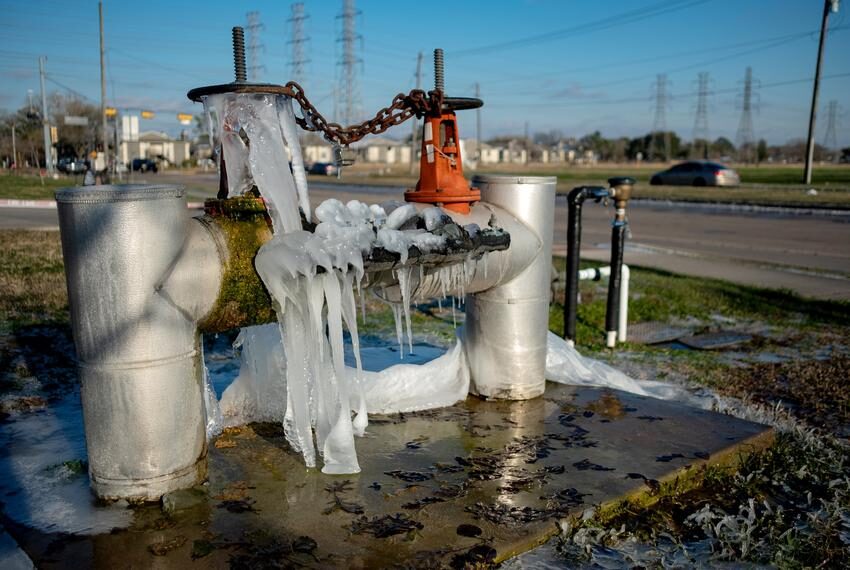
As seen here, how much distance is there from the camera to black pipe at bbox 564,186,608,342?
5539mm

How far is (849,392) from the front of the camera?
15.7 feet

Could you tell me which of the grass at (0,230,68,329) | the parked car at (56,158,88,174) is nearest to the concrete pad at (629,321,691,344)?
the grass at (0,230,68,329)

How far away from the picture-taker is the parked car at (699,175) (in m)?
30.9

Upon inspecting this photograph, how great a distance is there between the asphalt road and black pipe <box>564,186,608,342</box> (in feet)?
11.6

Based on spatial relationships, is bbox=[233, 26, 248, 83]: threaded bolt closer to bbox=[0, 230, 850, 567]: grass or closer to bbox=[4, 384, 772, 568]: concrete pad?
bbox=[4, 384, 772, 568]: concrete pad

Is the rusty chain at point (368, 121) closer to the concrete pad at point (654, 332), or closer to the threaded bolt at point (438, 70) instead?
the threaded bolt at point (438, 70)

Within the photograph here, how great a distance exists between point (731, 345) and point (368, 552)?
4.47 metres

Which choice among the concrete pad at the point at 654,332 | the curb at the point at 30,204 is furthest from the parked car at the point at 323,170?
the concrete pad at the point at 654,332

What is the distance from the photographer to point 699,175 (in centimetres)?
3148

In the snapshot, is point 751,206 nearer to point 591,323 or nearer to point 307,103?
point 591,323

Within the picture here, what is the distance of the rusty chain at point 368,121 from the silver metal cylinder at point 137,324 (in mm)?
723

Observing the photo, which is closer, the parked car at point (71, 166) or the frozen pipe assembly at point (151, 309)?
the frozen pipe assembly at point (151, 309)

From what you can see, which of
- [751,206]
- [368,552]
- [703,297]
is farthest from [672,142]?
[368,552]

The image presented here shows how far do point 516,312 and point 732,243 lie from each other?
389 inches
